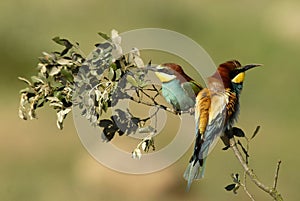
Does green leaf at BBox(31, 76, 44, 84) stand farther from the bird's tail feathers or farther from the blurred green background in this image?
the blurred green background

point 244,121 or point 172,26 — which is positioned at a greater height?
point 172,26

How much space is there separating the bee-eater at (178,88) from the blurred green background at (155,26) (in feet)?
6.12

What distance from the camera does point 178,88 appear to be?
5.04ft

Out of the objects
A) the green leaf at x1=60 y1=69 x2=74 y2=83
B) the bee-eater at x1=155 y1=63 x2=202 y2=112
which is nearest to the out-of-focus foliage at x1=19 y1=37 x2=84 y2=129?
the green leaf at x1=60 y1=69 x2=74 y2=83

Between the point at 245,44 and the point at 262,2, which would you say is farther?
the point at 262,2

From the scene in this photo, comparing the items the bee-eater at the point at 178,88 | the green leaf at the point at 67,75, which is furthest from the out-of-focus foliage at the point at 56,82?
the bee-eater at the point at 178,88

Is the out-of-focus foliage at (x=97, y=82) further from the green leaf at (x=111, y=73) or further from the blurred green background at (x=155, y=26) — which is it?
the blurred green background at (x=155, y=26)

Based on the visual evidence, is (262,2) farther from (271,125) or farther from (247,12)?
(271,125)

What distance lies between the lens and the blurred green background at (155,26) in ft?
11.6

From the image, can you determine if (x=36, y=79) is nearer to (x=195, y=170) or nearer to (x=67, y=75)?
(x=67, y=75)

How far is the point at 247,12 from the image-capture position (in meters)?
5.19
